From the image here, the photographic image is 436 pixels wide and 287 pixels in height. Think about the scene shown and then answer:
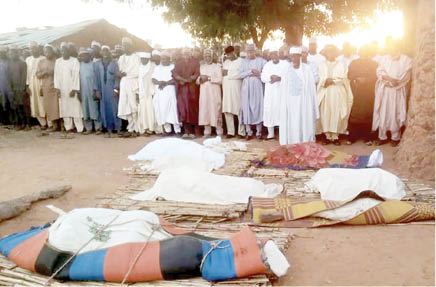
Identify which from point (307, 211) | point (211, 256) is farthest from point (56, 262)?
point (307, 211)

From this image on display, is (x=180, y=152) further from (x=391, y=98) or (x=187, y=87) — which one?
(x=391, y=98)

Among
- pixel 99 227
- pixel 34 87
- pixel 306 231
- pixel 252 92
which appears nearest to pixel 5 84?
pixel 34 87

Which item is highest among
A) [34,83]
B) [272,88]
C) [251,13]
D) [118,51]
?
[251,13]

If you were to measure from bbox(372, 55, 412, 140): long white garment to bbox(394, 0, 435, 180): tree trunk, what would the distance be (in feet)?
5.61

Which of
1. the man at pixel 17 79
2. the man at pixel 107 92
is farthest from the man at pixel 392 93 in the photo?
the man at pixel 17 79

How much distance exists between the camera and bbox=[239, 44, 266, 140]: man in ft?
30.2

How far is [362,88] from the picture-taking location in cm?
850

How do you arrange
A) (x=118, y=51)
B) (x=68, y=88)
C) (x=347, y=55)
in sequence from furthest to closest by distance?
(x=68, y=88)
(x=118, y=51)
(x=347, y=55)

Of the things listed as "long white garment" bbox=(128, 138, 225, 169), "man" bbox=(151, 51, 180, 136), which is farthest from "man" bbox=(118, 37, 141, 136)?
"long white garment" bbox=(128, 138, 225, 169)

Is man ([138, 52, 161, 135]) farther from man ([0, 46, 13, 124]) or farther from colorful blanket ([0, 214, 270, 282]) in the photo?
colorful blanket ([0, 214, 270, 282])

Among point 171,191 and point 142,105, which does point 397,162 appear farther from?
point 142,105

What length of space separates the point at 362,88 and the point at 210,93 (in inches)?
125

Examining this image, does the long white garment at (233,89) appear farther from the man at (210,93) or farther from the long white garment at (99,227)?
the long white garment at (99,227)

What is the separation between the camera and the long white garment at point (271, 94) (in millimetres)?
8805
